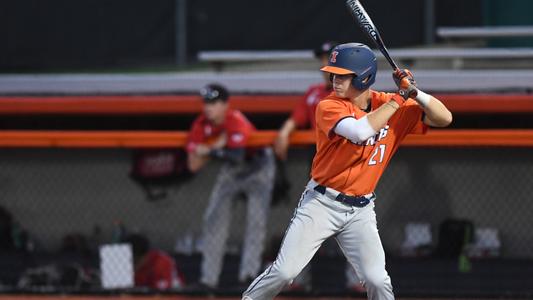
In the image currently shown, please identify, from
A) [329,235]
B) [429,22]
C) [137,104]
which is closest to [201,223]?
[137,104]

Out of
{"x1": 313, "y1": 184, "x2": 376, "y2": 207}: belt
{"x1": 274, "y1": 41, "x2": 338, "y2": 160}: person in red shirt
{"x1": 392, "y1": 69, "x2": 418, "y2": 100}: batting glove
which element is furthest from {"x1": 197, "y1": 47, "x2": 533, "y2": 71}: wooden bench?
{"x1": 392, "y1": 69, "x2": 418, "y2": 100}: batting glove

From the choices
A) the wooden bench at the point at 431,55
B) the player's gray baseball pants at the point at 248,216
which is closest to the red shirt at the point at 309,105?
the player's gray baseball pants at the point at 248,216

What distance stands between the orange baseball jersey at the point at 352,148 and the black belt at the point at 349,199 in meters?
0.02

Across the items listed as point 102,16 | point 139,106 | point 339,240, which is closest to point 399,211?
Result: point 139,106

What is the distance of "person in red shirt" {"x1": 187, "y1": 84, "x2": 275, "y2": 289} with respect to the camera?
24.4 ft

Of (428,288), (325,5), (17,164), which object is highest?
(325,5)

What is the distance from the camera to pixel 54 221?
8.70 meters

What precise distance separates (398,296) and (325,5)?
321cm

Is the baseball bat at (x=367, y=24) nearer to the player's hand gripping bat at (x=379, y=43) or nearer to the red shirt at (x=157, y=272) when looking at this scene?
the player's hand gripping bat at (x=379, y=43)

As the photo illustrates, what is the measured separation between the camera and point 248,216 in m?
7.66

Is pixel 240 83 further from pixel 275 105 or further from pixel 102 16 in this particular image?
pixel 102 16

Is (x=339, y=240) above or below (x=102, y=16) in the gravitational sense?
below

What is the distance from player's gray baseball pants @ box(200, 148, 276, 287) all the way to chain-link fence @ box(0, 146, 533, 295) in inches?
3.3

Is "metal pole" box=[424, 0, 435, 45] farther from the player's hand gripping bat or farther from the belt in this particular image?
the belt
